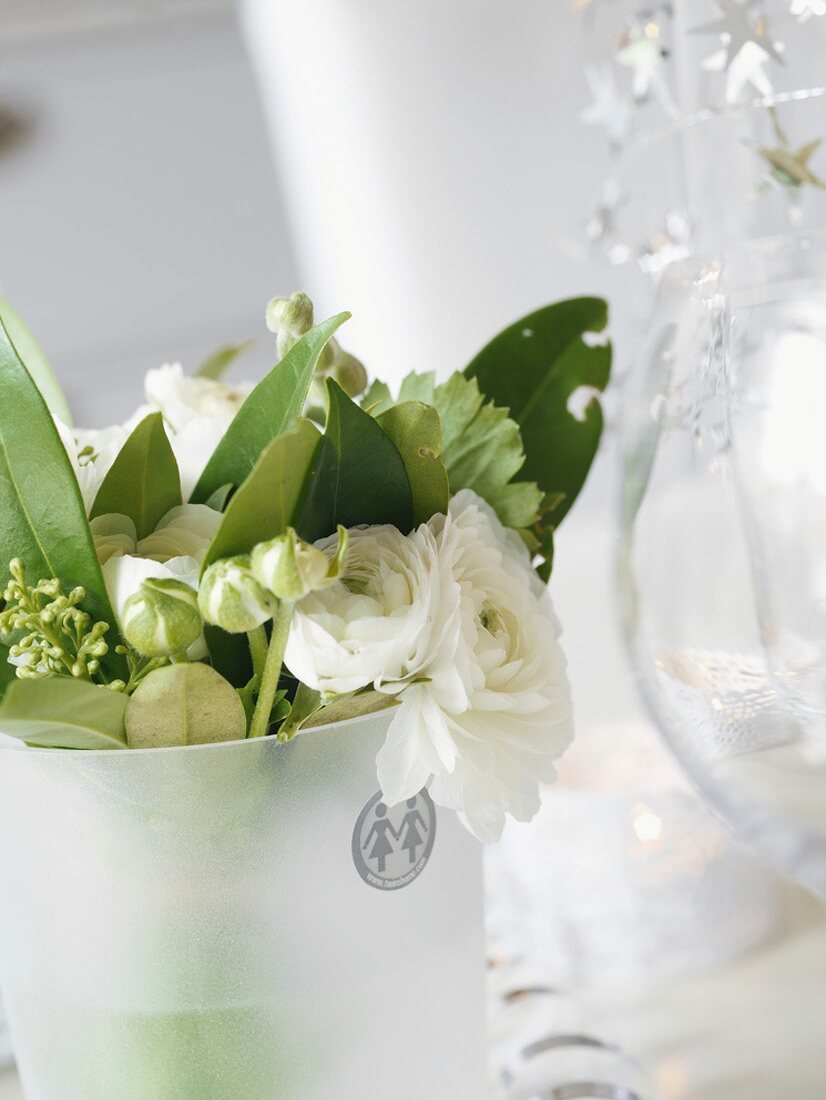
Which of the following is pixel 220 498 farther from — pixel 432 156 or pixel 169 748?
pixel 432 156

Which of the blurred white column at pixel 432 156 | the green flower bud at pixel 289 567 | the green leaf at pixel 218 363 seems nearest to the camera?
the green flower bud at pixel 289 567

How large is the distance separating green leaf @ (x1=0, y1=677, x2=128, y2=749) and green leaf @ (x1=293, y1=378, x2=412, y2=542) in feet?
0.12

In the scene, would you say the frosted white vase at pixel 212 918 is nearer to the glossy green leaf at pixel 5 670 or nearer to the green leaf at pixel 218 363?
the glossy green leaf at pixel 5 670

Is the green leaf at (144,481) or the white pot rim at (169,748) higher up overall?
the green leaf at (144,481)

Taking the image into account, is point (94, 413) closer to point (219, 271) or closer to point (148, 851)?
point (219, 271)

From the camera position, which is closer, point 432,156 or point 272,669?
point 272,669

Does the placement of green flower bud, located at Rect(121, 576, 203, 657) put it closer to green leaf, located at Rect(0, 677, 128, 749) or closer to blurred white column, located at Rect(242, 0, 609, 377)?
green leaf, located at Rect(0, 677, 128, 749)

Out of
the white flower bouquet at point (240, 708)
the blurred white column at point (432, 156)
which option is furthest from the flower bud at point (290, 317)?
the blurred white column at point (432, 156)

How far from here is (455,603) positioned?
0.17 m

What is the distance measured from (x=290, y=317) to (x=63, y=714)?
70 mm

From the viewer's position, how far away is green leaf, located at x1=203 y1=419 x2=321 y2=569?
0.15 m

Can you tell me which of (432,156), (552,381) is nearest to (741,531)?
(552,381)

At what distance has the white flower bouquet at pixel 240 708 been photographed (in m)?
0.17

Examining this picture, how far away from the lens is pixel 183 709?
6.6 inches
